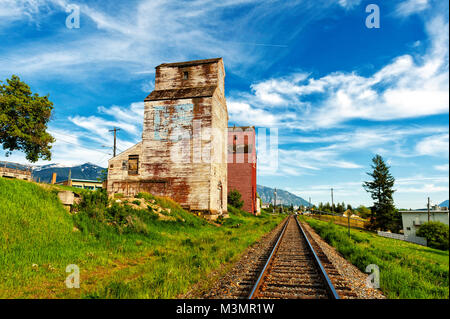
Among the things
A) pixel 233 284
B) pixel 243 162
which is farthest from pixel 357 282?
pixel 243 162

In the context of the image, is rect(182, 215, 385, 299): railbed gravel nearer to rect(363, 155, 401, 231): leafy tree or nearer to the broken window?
the broken window

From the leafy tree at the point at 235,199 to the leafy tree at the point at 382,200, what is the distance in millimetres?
26474

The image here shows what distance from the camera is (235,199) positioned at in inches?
1630

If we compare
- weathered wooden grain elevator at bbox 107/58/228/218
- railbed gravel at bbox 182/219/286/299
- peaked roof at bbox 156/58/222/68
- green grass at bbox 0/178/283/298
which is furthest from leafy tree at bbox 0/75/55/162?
railbed gravel at bbox 182/219/286/299

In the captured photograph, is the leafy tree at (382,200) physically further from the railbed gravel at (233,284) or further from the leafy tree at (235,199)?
the railbed gravel at (233,284)

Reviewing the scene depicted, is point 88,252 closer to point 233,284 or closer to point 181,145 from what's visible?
point 233,284

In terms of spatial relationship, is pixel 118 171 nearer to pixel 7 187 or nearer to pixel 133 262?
pixel 7 187

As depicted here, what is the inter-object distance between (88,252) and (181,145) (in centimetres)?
1539

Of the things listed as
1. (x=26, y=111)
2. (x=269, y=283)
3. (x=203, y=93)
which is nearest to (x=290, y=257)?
A: (x=269, y=283)

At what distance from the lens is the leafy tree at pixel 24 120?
29344mm

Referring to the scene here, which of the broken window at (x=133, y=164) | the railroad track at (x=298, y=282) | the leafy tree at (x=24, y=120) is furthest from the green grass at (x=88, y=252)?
the leafy tree at (x=24, y=120)

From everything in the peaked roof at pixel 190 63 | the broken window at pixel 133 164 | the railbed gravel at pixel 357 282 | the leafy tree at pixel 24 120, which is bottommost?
the railbed gravel at pixel 357 282

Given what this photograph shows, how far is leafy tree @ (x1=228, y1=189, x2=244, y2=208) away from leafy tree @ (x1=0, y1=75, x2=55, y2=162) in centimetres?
2687

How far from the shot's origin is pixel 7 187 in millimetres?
9281
